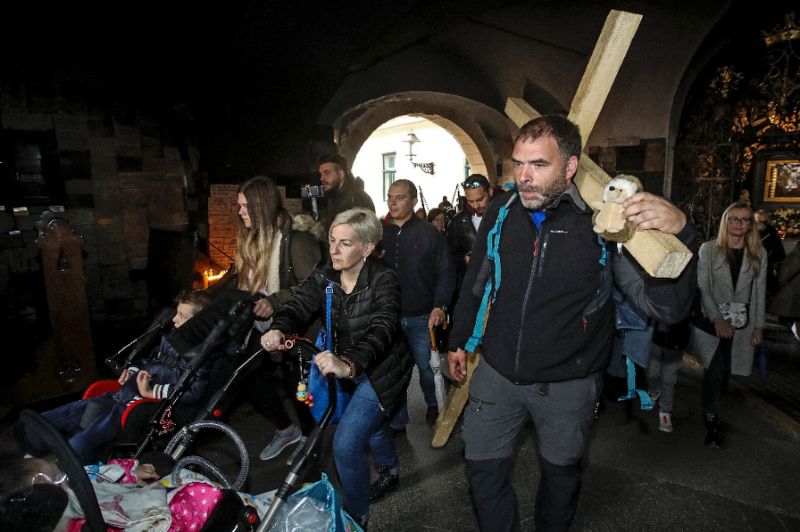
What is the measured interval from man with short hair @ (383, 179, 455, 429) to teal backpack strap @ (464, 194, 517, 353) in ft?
4.66

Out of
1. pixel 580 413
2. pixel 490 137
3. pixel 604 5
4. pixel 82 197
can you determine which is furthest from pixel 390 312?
pixel 490 137

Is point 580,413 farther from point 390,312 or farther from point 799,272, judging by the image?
point 799,272

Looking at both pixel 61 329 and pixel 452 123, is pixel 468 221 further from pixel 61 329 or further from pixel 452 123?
pixel 452 123

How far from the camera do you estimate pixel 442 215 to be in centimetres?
800

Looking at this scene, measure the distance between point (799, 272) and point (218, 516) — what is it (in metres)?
Result: 5.13

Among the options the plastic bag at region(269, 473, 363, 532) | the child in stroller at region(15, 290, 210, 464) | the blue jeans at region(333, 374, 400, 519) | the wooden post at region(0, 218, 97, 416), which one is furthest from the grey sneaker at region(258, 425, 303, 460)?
the wooden post at region(0, 218, 97, 416)

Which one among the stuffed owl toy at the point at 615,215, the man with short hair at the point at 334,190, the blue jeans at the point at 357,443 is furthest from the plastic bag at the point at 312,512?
the man with short hair at the point at 334,190

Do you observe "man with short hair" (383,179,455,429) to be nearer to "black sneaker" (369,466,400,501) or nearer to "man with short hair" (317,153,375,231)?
"man with short hair" (317,153,375,231)

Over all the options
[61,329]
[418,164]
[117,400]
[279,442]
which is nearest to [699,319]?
[279,442]

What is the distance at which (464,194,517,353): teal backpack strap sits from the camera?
2.40 metres

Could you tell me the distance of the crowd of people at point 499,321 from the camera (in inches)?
86.1

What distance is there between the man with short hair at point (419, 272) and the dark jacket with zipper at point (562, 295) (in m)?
1.71

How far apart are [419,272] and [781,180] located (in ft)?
25.5

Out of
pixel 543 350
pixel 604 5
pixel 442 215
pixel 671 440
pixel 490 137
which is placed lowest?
pixel 671 440
